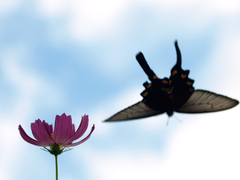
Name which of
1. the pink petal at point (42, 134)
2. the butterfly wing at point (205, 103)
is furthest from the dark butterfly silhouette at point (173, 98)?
the pink petal at point (42, 134)

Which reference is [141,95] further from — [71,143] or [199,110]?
[71,143]

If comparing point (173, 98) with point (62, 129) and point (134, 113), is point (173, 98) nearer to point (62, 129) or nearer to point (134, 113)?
point (134, 113)

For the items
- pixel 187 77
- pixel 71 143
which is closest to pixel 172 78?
pixel 187 77

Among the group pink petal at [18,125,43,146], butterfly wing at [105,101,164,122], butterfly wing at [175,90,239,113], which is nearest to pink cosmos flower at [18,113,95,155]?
pink petal at [18,125,43,146]

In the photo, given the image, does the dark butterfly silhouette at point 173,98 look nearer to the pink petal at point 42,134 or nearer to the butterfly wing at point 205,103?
the butterfly wing at point 205,103

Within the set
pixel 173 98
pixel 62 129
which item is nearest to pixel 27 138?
pixel 62 129

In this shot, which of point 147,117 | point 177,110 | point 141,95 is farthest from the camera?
point 141,95
